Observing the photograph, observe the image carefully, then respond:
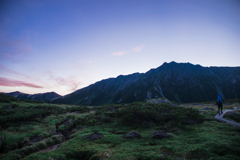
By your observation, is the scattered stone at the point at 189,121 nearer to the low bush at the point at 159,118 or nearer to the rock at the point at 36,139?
the low bush at the point at 159,118

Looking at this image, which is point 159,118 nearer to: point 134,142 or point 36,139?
point 134,142

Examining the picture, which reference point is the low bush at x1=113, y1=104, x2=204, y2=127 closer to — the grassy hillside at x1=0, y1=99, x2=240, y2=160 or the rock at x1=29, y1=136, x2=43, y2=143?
the grassy hillside at x1=0, y1=99, x2=240, y2=160

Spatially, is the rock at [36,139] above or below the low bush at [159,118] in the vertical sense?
below

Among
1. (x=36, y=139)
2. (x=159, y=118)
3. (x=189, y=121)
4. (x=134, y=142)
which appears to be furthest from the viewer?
(x=159, y=118)

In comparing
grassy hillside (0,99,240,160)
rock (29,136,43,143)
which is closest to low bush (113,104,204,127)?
grassy hillside (0,99,240,160)

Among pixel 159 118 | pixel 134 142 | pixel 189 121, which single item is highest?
pixel 159 118

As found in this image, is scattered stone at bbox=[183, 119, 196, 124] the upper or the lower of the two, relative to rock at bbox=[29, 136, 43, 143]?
upper

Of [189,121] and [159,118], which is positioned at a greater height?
[159,118]

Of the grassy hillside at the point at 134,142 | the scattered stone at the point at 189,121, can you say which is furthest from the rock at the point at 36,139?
the scattered stone at the point at 189,121

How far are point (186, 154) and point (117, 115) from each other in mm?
15019

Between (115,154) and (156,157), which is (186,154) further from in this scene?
(115,154)

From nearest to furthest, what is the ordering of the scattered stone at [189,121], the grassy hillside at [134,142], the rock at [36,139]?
the grassy hillside at [134,142]
the rock at [36,139]
the scattered stone at [189,121]

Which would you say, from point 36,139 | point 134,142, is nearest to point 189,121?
point 134,142

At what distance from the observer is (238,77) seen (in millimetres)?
191500
